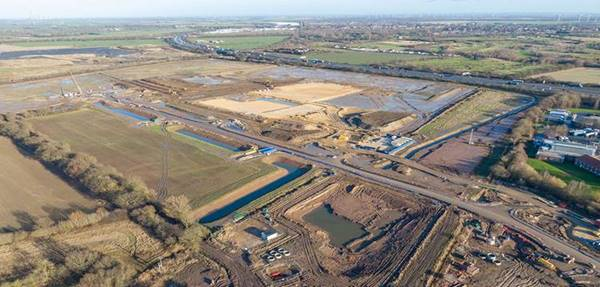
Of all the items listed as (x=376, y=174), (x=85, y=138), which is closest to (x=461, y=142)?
(x=376, y=174)

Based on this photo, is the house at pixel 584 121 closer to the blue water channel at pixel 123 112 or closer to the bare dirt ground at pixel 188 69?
the blue water channel at pixel 123 112

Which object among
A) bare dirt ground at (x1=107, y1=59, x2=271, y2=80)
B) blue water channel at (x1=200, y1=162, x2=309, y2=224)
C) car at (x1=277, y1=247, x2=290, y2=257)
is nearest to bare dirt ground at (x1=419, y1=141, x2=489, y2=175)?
blue water channel at (x1=200, y1=162, x2=309, y2=224)

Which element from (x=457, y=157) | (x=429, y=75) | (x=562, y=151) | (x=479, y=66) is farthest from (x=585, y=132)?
(x=479, y=66)

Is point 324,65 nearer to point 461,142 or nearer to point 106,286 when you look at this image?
point 461,142

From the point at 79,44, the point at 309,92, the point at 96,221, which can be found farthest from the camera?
the point at 79,44

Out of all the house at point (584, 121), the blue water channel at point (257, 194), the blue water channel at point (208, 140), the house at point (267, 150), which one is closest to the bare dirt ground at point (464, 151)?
the house at point (584, 121)

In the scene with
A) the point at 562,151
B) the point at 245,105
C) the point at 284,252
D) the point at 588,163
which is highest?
the point at 588,163

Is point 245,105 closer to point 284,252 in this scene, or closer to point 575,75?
point 284,252

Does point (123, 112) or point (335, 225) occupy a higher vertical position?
point (123, 112)
